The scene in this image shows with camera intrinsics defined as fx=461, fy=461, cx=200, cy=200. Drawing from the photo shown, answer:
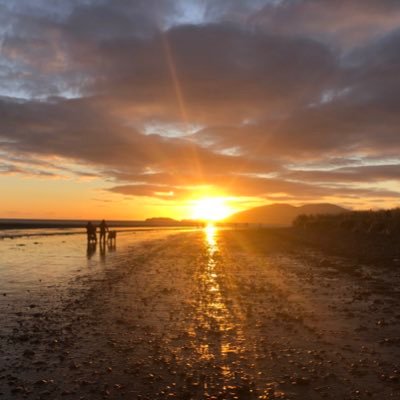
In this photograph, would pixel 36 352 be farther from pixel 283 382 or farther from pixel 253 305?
pixel 253 305

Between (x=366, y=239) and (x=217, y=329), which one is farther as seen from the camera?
(x=366, y=239)

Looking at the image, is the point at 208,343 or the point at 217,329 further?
the point at 217,329

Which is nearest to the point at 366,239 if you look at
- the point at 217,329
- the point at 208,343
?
the point at 217,329

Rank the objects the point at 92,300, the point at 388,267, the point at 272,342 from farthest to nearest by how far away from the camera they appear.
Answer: the point at 388,267 → the point at 92,300 → the point at 272,342

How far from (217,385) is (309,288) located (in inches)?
481

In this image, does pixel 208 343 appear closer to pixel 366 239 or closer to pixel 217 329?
pixel 217 329

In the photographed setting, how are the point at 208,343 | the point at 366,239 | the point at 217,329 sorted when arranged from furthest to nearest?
1. the point at 366,239
2. the point at 217,329
3. the point at 208,343

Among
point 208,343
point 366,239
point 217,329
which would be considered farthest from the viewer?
point 366,239

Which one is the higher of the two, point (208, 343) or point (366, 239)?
point (366, 239)

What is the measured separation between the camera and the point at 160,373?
29.7ft

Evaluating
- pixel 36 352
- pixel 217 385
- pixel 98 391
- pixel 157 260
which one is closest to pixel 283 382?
pixel 217 385

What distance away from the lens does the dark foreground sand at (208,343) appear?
329 inches

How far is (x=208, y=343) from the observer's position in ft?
36.5

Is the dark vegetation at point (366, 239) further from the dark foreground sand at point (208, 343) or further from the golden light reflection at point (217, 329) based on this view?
the golden light reflection at point (217, 329)
